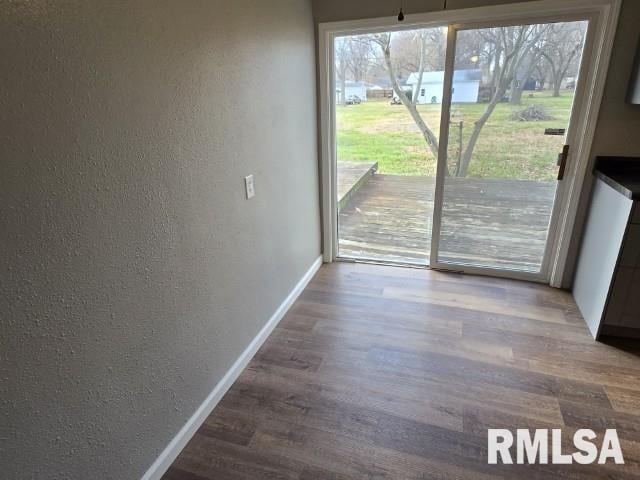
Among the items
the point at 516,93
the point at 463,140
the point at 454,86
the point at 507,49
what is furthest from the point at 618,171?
the point at 454,86

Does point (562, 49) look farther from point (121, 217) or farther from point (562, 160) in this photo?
point (121, 217)

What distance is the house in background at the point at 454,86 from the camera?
272 cm

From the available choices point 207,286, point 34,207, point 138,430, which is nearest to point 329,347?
point 207,286

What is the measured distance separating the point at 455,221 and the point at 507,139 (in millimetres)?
746

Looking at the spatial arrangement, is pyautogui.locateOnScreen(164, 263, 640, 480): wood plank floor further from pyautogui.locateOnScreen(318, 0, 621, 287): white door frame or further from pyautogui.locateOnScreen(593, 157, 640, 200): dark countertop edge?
pyautogui.locateOnScreen(593, 157, 640, 200): dark countertop edge

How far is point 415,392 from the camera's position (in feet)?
6.32

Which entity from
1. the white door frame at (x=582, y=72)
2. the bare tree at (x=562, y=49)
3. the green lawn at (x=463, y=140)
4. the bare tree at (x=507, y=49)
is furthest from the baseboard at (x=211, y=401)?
the bare tree at (x=562, y=49)

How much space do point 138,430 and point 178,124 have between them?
1205 millimetres

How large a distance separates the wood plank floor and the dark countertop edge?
93 cm

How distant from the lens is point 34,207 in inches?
37.8

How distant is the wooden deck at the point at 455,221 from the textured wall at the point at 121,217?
164cm

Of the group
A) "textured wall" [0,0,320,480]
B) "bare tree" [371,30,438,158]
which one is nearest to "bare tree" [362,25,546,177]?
"bare tree" [371,30,438,158]

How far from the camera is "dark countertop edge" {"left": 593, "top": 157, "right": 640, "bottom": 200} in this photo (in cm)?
220

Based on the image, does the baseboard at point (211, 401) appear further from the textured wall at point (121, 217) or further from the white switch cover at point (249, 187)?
the white switch cover at point (249, 187)
